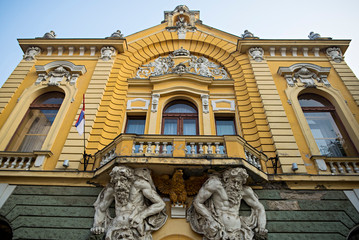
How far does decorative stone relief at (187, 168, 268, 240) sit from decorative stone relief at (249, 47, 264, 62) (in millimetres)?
6722

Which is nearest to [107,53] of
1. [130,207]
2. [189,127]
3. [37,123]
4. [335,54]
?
[37,123]

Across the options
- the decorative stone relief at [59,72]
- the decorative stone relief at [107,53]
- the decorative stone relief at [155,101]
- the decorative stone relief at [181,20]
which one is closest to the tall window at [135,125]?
the decorative stone relief at [155,101]

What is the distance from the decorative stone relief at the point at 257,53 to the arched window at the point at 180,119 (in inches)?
154

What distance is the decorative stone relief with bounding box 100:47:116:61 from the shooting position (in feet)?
37.2

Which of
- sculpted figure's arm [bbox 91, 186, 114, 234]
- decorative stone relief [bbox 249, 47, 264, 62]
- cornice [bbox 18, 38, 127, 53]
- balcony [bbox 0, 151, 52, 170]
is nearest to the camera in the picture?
sculpted figure's arm [bbox 91, 186, 114, 234]

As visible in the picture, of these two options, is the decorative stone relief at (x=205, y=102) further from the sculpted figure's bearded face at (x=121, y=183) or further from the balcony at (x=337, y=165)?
the sculpted figure's bearded face at (x=121, y=183)

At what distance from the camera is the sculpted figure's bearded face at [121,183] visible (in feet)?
20.5

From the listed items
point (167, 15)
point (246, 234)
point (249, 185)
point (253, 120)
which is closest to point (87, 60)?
point (167, 15)

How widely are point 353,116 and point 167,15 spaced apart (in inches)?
441

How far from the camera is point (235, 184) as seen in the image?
20.9 ft

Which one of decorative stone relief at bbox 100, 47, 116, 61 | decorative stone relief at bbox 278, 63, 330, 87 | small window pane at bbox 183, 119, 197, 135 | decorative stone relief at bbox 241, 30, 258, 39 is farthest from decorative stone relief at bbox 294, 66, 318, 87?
decorative stone relief at bbox 100, 47, 116, 61

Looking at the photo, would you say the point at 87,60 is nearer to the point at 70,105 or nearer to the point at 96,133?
the point at 70,105

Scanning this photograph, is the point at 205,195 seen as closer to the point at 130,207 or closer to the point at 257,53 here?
the point at 130,207

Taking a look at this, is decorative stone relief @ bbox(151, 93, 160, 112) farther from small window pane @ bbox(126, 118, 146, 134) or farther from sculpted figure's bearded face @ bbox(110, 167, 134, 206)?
sculpted figure's bearded face @ bbox(110, 167, 134, 206)
